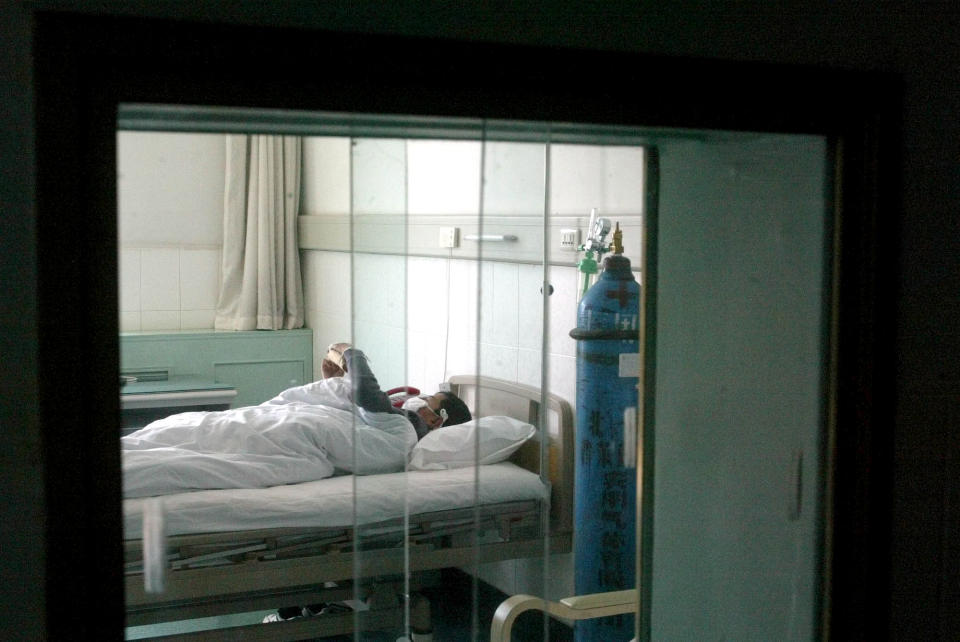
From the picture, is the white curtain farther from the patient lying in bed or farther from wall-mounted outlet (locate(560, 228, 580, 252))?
wall-mounted outlet (locate(560, 228, 580, 252))

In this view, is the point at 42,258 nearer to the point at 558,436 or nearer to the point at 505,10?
the point at 505,10

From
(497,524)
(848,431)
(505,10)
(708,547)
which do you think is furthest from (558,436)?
(505,10)

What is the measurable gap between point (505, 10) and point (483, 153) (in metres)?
0.22

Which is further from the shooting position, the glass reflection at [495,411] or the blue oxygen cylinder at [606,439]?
the blue oxygen cylinder at [606,439]

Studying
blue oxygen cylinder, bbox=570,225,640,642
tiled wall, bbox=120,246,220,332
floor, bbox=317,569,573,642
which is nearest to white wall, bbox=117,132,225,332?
tiled wall, bbox=120,246,220,332

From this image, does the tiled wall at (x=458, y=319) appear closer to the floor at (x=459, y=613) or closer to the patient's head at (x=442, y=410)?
the patient's head at (x=442, y=410)

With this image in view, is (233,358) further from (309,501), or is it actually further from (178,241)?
(309,501)

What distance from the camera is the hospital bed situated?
2.68 meters

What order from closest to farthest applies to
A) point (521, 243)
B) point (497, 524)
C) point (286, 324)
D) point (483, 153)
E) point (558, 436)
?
point (483, 153), point (521, 243), point (497, 524), point (558, 436), point (286, 324)

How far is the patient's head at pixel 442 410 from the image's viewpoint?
10.3 feet

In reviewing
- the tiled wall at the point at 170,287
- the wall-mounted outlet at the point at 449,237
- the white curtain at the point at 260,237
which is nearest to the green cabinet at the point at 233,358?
the white curtain at the point at 260,237

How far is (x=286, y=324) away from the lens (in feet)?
17.3

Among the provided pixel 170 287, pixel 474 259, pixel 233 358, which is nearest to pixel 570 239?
pixel 474 259

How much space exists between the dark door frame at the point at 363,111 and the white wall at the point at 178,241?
13.5 feet
